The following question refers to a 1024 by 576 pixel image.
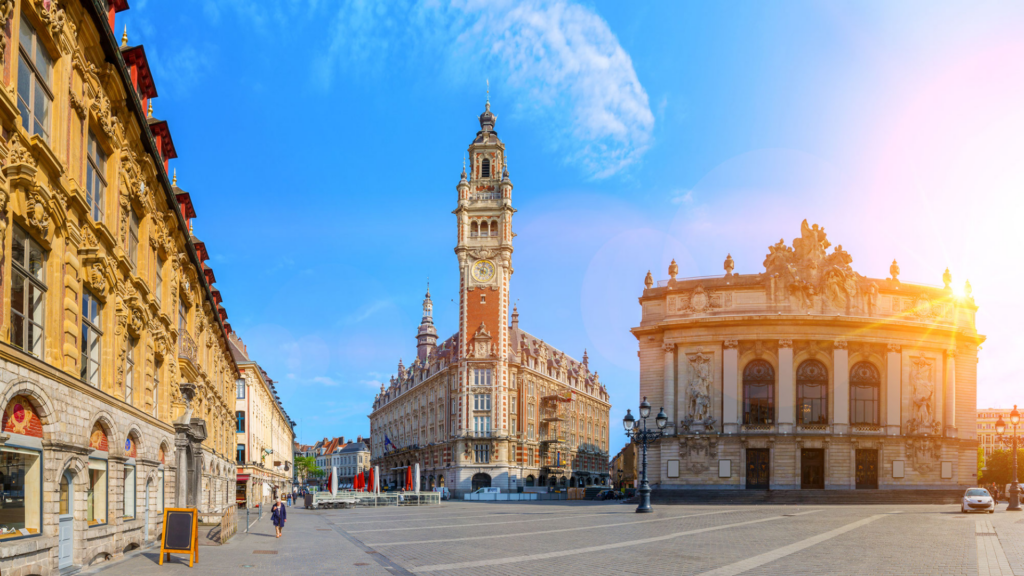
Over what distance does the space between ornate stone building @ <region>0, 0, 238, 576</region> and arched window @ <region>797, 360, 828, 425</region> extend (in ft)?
170

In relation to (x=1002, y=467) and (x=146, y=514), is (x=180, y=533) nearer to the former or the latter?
(x=146, y=514)

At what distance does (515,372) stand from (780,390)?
4278 cm

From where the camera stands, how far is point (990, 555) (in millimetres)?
20438

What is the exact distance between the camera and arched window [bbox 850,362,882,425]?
6700cm

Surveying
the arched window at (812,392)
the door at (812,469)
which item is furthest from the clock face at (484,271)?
the door at (812,469)

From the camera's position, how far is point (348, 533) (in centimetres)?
3188

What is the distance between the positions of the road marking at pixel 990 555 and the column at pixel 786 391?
36500 millimetres

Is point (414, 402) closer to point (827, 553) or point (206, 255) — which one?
point (206, 255)

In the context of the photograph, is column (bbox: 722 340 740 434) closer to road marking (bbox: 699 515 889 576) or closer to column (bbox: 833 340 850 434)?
column (bbox: 833 340 850 434)

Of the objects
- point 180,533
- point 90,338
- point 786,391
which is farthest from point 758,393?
point 90,338

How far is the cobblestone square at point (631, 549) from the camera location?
18312 mm

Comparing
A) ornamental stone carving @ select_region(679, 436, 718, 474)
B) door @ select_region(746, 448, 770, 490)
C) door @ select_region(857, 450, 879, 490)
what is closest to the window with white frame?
ornamental stone carving @ select_region(679, 436, 718, 474)

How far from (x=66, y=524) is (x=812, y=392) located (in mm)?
61001

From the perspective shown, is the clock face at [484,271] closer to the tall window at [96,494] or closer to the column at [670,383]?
the column at [670,383]
